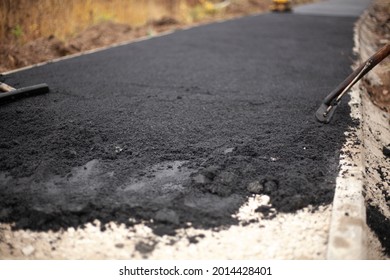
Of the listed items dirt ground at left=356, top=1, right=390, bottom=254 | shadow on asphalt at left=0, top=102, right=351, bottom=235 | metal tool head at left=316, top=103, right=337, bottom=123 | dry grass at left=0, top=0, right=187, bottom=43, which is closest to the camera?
shadow on asphalt at left=0, top=102, right=351, bottom=235

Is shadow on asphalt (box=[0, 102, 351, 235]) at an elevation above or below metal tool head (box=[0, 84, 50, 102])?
below

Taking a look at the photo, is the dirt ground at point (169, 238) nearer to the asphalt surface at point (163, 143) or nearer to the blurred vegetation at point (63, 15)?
the asphalt surface at point (163, 143)

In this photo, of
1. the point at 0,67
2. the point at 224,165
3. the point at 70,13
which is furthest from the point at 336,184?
the point at 70,13

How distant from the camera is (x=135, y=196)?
164 centimetres

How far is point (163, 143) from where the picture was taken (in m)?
2.14

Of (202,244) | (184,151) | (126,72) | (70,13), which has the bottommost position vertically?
(202,244)

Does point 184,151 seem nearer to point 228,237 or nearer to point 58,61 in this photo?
point 228,237

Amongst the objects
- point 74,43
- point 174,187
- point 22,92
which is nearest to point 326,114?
point 174,187

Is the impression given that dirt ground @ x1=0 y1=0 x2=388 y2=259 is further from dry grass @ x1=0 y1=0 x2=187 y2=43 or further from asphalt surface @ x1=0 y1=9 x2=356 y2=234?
dry grass @ x1=0 y1=0 x2=187 y2=43

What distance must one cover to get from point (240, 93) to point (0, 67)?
3137mm

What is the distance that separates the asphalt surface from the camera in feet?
5.16

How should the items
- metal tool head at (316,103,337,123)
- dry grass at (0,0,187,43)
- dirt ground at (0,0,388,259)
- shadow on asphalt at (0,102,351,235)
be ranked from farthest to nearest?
dry grass at (0,0,187,43)
metal tool head at (316,103,337,123)
shadow on asphalt at (0,102,351,235)
dirt ground at (0,0,388,259)

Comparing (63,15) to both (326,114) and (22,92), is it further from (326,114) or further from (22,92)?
(326,114)

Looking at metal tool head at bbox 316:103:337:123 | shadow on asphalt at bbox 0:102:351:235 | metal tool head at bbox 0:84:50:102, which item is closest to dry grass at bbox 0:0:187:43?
metal tool head at bbox 0:84:50:102
